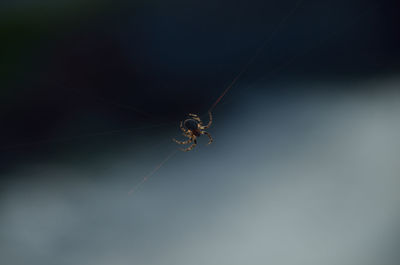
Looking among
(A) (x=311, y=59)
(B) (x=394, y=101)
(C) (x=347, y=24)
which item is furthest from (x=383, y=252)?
(C) (x=347, y=24)

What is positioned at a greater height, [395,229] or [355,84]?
[355,84]

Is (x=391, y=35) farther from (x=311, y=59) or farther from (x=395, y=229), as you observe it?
(x=395, y=229)

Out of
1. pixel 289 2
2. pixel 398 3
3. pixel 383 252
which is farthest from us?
pixel 383 252

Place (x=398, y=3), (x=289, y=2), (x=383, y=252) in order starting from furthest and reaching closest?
(x=383, y=252) < (x=398, y=3) < (x=289, y=2)

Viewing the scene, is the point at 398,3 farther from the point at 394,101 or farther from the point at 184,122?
the point at 184,122

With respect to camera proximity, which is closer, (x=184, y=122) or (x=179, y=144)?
(x=184, y=122)

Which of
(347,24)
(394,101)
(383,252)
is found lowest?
(383,252)

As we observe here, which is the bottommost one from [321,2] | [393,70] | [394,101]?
[394,101]

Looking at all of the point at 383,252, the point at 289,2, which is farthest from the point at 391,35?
the point at 383,252

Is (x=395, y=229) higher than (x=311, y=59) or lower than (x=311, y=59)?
lower
